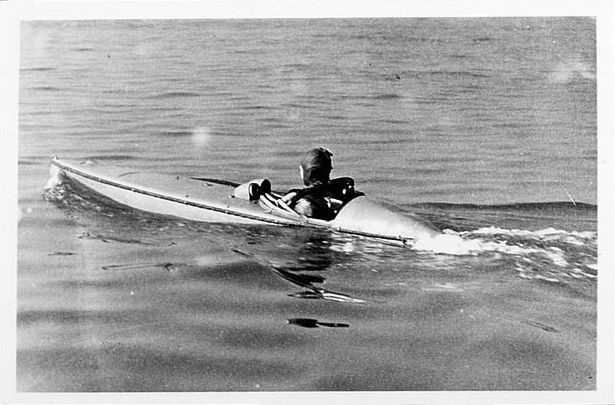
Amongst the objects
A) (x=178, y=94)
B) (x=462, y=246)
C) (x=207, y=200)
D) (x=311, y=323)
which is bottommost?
(x=311, y=323)

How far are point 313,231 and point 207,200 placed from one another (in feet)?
0.97

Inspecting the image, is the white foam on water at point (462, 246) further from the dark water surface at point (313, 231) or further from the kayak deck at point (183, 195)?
the kayak deck at point (183, 195)

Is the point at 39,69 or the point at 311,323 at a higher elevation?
the point at 39,69

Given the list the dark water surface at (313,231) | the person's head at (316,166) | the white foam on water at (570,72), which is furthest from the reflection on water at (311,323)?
the white foam on water at (570,72)

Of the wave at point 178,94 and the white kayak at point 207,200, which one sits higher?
the wave at point 178,94

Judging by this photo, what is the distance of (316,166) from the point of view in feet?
6.38

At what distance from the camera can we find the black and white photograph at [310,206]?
1.75 meters

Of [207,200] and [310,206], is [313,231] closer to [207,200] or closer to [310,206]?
[310,206]

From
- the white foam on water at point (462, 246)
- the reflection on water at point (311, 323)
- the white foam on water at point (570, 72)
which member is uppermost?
the white foam on water at point (570, 72)

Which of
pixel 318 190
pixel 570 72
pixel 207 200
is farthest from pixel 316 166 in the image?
pixel 570 72

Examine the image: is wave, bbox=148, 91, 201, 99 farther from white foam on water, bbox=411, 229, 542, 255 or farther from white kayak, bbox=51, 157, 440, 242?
white foam on water, bbox=411, 229, 542, 255

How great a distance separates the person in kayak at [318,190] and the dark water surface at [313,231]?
4 cm

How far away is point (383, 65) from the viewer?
6.55 feet
